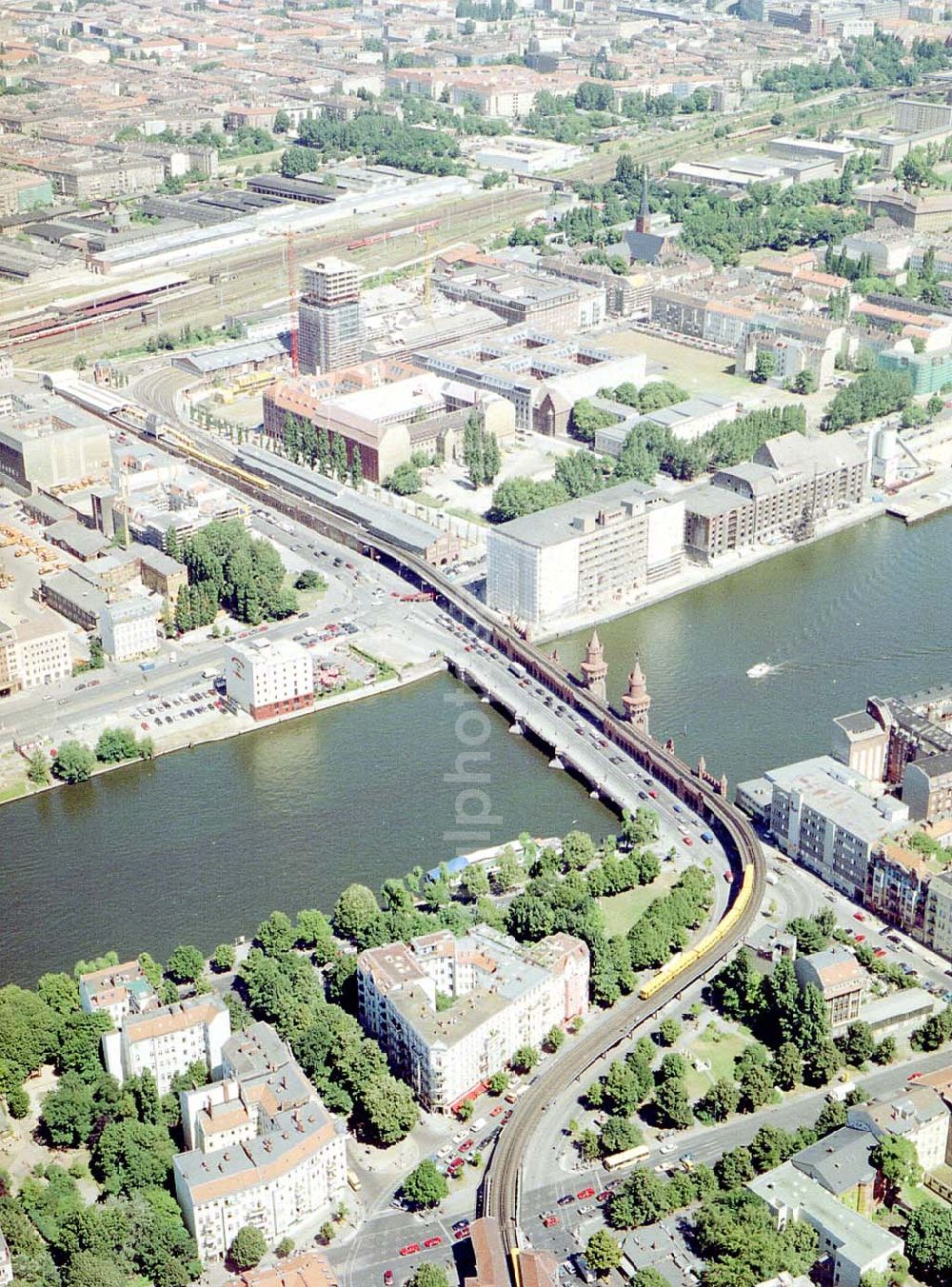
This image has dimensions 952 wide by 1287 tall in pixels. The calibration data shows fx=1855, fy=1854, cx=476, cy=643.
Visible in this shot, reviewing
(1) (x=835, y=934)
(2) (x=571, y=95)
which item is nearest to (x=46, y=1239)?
(1) (x=835, y=934)

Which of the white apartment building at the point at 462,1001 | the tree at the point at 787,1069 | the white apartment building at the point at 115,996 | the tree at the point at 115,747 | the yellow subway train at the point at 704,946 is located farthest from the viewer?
the tree at the point at 115,747

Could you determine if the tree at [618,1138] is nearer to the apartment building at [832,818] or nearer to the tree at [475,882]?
the tree at [475,882]

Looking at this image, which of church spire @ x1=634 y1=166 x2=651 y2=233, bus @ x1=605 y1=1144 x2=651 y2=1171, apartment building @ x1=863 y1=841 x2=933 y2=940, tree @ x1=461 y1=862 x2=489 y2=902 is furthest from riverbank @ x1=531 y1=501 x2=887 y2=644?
church spire @ x1=634 y1=166 x2=651 y2=233

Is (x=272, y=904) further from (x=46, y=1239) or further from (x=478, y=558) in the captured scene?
(x=478, y=558)

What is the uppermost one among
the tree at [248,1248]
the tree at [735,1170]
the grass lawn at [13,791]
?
the tree at [735,1170]

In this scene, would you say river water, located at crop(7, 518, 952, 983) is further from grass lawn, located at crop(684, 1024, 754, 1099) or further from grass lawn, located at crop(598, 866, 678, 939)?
grass lawn, located at crop(684, 1024, 754, 1099)

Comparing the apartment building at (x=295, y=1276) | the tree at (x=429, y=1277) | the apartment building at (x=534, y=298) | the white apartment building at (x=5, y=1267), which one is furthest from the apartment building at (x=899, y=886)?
the apartment building at (x=534, y=298)
